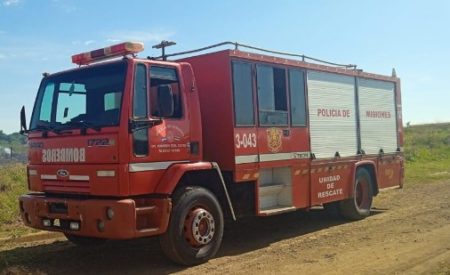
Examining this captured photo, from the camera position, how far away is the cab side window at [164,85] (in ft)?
24.3

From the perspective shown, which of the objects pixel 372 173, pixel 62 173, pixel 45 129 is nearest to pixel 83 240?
pixel 62 173

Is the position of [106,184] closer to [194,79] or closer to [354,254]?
[194,79]

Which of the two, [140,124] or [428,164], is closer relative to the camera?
[140,124]

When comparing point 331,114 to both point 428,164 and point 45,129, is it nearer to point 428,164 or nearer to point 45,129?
point 45,129

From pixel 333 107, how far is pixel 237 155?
3.34 metres

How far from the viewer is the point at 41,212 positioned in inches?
303

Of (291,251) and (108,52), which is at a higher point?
(108,52)

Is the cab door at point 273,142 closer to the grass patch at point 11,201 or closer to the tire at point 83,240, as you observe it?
the tire at point 83,240

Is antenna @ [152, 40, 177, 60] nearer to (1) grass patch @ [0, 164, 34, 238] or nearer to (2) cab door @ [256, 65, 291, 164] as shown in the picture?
(2) cab door @ [256, 65, 291, 164]

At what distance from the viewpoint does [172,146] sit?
761cm

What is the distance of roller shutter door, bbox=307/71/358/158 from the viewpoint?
34.3 ft

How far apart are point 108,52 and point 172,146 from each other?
63.9 inches

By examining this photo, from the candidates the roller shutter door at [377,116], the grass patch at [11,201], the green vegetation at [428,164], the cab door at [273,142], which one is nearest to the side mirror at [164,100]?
the cab door at [273,142]

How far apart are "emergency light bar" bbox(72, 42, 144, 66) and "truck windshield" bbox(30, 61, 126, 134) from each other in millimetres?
220
